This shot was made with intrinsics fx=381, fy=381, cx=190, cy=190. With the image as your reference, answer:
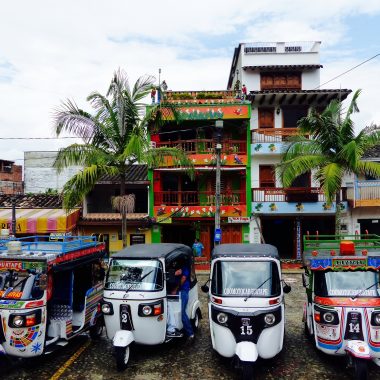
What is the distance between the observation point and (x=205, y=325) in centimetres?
1131

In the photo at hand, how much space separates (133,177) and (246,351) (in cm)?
1838

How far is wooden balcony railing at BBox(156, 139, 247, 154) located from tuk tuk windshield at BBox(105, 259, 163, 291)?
15.0m

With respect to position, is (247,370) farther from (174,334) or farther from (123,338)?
(123,338)

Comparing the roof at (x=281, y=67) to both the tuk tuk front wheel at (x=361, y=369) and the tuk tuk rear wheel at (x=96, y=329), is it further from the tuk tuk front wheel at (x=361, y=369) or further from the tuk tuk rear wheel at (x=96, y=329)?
the tuk tuk front wheel at (x=361, y=369)

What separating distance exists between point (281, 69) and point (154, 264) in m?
21.7

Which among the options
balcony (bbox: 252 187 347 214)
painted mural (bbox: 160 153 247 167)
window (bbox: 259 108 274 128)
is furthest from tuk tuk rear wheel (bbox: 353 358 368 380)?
window (bbox: 259 108 274 128)

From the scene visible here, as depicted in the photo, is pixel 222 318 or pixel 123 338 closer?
pixel 222 318

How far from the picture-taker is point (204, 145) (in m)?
24.8

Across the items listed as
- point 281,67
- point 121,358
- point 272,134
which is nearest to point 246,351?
point 121,358

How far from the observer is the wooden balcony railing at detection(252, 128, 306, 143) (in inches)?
923

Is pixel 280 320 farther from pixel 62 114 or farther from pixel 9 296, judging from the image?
pixel 62 114

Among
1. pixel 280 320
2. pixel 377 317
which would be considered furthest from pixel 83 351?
pixel 377 317

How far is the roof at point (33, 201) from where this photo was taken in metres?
24.5

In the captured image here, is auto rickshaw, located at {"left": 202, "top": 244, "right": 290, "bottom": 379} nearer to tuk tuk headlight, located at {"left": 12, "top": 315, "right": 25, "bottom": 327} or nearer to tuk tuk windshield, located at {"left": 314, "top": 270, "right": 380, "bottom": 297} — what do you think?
tuk tuk windshield, located at {"left": 314, "top": 270, "right": 380, "bottom": 297}
